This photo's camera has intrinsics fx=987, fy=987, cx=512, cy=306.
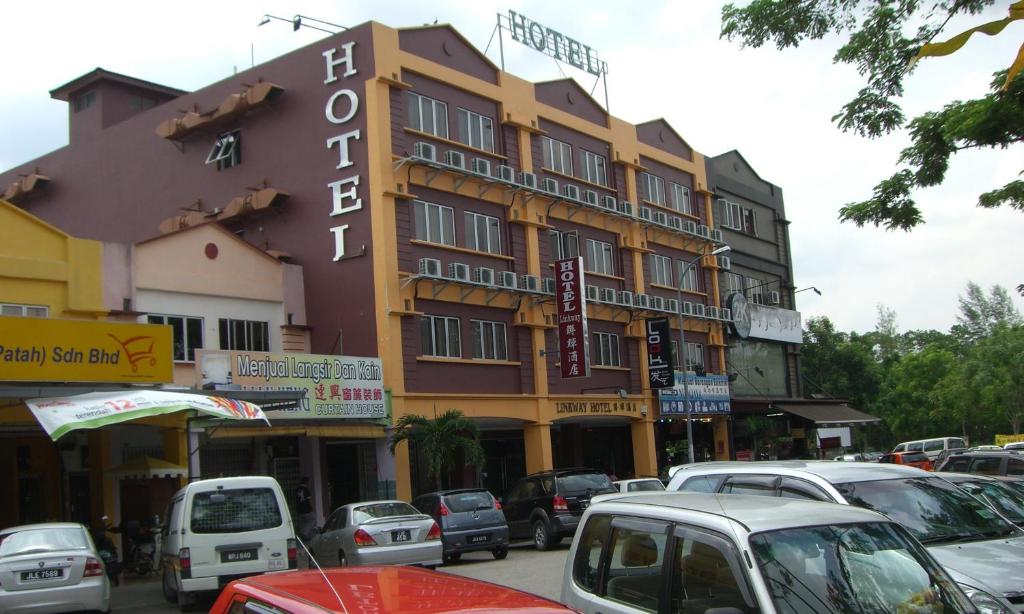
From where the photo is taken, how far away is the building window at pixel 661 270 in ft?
133

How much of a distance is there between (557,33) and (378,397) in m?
17.8

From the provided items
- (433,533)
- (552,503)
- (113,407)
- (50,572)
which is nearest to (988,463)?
(552,503)

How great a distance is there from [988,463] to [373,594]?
794 inches

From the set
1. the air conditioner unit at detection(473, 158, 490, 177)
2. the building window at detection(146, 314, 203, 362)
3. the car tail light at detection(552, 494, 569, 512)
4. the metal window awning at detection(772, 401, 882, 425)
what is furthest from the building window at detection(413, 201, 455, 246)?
the metal window awning at detection(772, 401, 882, 425)

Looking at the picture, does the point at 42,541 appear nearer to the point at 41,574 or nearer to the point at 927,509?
the point at 41,574

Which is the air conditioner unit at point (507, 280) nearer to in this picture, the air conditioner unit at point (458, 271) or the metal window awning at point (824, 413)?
the air conditioner unit at point (458, 271)

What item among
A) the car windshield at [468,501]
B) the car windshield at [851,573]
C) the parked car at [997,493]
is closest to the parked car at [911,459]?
the car windshield at [468,501]

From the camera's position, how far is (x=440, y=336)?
29969 millimetres

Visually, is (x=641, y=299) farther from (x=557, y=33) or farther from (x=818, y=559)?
(x=818, y=559)

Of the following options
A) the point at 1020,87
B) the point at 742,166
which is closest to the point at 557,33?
the point at 742,166

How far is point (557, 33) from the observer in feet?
124

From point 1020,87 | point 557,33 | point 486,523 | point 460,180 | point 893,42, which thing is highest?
point 557,33

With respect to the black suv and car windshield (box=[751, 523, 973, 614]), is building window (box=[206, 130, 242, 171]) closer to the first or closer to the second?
the black suv

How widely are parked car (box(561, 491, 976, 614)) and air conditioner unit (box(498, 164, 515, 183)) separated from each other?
2620 centimetres
